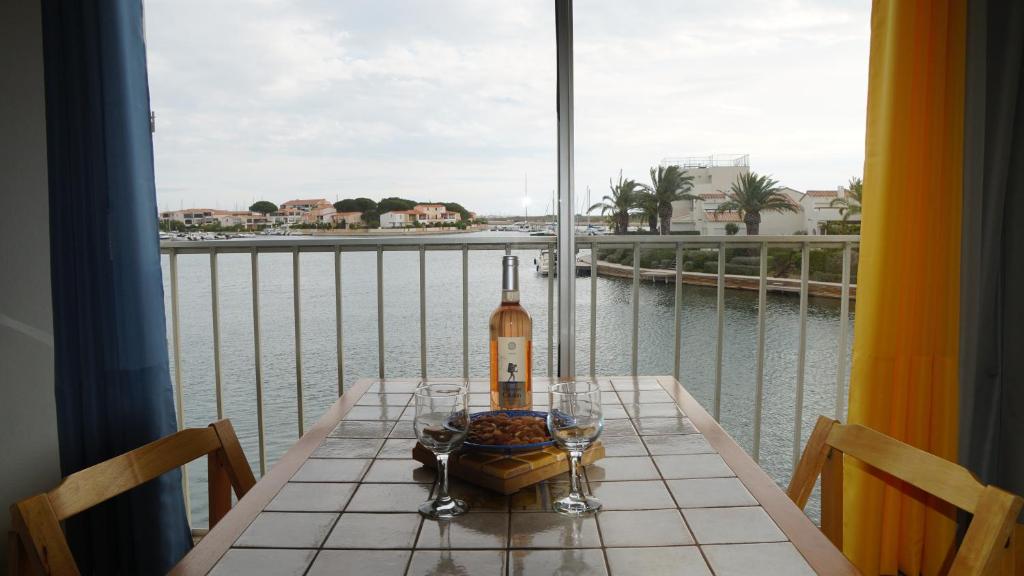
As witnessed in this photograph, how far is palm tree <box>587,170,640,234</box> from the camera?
2.84 m

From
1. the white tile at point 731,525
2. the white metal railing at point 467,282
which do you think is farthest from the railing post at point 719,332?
the white tile at point 731,525

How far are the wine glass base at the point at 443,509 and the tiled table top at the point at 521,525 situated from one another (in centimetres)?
2

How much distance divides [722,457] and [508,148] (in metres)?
1.96

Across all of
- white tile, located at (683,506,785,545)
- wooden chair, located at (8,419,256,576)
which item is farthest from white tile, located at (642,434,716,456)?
wooden chair, located at (8,419,256,576)

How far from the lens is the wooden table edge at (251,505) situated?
782mm

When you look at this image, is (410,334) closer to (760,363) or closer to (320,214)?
(320,214)

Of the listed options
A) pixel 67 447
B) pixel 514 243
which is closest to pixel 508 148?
pixel 514 243

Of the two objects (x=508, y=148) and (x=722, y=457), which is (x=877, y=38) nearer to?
(x=508, y=148)

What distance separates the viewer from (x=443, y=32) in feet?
9.07

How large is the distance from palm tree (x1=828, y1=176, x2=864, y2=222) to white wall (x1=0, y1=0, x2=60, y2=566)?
2.85m

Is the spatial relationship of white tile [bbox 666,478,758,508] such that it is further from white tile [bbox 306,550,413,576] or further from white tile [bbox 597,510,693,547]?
white tile [bbox 306,550,413,576]

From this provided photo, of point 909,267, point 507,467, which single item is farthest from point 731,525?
point 909,267

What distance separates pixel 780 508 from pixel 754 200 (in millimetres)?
2198

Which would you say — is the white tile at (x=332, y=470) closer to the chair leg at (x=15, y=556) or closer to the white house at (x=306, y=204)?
the chair leg at (x=15, y=556)
